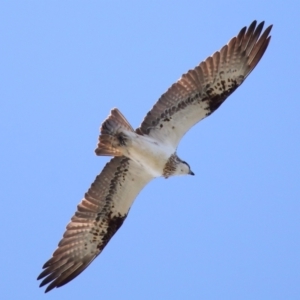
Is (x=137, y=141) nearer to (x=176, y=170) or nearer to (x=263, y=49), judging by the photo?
(x=176, y=170)

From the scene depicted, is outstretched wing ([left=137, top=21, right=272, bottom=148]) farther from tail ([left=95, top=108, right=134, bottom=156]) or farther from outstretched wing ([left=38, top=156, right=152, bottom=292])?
outstretched wing ([left=38, top=156, right=152, bottom=292])

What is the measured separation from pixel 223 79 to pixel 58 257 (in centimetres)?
362

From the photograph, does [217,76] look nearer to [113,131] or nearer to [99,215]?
[113,131]

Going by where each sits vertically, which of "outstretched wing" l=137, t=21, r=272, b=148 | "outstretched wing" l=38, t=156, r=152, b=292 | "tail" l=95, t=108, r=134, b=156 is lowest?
"outstretched wing" l=38, t=156, r=152, b=292

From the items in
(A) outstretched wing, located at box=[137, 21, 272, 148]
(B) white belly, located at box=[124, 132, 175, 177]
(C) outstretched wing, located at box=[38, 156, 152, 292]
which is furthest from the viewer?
(C) outstretched wing, located at box=[38, 156, 152, 292]

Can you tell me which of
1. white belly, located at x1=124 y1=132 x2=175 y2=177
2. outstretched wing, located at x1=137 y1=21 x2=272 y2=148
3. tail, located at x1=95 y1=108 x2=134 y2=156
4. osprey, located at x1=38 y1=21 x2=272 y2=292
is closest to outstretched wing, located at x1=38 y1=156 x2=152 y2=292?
osprey, located at x1=38 y1=21 x2=272 y2=292

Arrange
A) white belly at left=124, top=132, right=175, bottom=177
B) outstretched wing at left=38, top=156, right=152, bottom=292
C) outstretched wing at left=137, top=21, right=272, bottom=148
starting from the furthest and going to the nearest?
outstretched wing at left=38, top=156, right=152, bottom=292
white belly at left=124, top=132, right=175, bottom=177
outstretched wing at left=137, top=21, right=272, bottom=148

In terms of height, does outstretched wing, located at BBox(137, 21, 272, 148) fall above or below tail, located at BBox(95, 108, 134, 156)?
above

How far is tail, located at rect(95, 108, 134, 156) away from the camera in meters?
12.0

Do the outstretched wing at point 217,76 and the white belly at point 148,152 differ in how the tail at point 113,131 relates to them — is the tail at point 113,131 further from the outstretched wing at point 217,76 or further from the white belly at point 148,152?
the outstretched wing at point 217,76

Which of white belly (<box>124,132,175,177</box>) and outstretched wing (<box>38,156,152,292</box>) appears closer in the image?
white belly (<box>124,132,175,177</box>)

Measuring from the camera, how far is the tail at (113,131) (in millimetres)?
12023

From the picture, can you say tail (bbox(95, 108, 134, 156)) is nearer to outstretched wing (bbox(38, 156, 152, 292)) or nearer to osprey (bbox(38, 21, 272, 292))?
osprey (bbox(38, 21, 272, 292))

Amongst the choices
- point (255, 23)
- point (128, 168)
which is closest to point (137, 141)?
point (128, 168)
